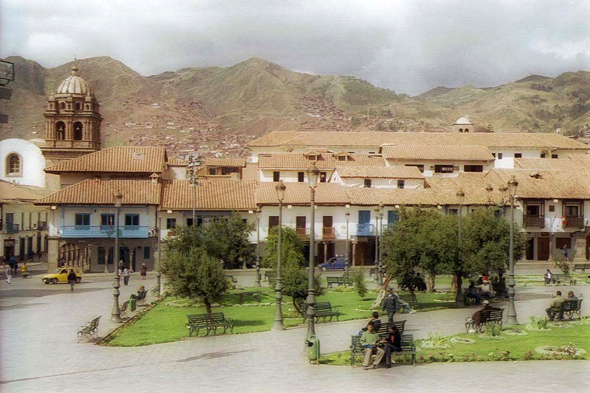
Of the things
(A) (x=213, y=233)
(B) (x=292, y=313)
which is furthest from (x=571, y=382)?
(A) (x=213, y=233)

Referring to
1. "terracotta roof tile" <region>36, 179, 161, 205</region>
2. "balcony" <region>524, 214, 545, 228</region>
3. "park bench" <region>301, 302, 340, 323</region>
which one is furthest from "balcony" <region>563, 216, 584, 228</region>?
"park bench" <region>301, 302, 340, 323</region>

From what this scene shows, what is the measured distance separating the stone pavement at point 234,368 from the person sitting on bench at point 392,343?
280 mm

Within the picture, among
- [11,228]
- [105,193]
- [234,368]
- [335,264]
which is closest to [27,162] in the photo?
[11,228]

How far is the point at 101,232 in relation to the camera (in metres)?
43.0

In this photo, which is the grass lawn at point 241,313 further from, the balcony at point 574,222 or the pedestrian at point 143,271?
the balcony at point 574,222

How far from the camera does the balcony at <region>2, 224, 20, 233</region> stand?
49.8m

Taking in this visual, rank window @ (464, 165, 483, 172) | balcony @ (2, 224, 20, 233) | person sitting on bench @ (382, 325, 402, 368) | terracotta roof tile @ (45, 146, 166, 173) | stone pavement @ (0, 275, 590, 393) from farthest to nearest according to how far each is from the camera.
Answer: window @ (464, 165, 483, 172)
balcony @ (2, 224, 20, 233)
terracotta roof tile @ (45, 146, 166, 173)
person sitting on bench @ (382, 325, 402, 368)
stone pavement @ (0, 275, 590, 393)

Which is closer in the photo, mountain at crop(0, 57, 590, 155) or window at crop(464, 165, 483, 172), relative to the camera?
window at crop(464, 165, 483, 172)

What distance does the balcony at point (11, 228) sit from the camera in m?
49.8

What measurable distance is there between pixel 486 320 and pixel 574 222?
30.2m

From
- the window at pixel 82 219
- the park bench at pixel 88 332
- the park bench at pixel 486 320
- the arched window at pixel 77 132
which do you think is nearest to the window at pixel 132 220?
the window at pixel 82 219

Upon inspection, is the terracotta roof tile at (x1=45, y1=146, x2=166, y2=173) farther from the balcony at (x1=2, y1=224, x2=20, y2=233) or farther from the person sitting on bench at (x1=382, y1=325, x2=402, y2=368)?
the person sitting on bench at (x1=382, y1=325, x2=402, y2=368)

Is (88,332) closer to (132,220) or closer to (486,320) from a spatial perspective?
(486,320)

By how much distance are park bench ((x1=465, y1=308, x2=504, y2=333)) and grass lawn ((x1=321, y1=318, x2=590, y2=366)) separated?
1.51 feet
